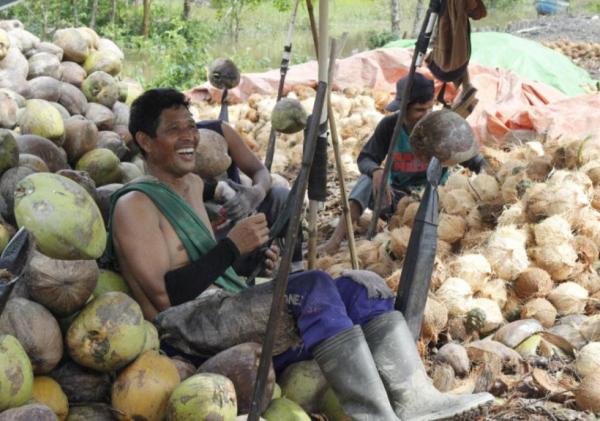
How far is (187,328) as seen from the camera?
277cm

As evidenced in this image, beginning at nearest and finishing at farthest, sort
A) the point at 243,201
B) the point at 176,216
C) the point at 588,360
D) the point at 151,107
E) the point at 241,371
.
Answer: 1. the point at 241,371
2. the point at 176,216
3. the point at 151,107
4. the point at 588,360
5. the point at 243,201

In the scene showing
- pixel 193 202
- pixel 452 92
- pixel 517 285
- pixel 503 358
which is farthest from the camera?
pixel 452 92

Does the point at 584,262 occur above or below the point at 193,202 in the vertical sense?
below

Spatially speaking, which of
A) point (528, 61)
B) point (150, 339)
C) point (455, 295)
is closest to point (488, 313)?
point (455, 295)

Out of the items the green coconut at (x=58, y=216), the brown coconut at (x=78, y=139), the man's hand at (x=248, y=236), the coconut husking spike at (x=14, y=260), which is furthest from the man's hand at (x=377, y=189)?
the coconut husking spike at (x=14, y=260)

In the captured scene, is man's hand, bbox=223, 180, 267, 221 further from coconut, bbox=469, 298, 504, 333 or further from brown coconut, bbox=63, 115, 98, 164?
coconut, bbox=469, 298, 504, 333

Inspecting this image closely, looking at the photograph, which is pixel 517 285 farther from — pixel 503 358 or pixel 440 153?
pixel 440 153

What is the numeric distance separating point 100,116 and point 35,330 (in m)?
2.86

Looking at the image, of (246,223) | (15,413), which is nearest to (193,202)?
(246,223)

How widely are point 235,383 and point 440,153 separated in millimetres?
1152

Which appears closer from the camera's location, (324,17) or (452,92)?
(324,17)

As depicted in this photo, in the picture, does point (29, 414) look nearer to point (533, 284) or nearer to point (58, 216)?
point (58, 216)

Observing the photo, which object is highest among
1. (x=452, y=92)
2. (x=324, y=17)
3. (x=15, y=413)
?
(x=324, y=17)

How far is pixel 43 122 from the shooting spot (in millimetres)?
4109
